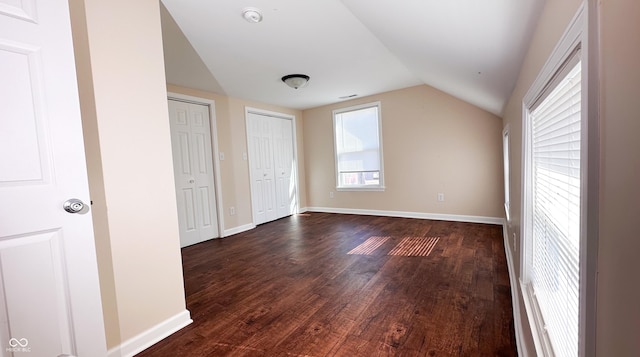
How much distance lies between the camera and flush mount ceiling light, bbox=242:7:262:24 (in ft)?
6.66

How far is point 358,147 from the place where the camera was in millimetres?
5156

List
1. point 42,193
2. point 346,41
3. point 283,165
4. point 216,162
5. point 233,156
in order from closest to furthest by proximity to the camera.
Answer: point 42,193
point 346,41
point 216,162
point 233,156
point 283,165

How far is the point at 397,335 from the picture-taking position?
5.29 ft

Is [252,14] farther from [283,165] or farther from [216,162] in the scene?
[283,165]

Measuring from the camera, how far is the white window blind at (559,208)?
2.53 ft

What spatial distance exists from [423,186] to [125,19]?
4.26 meters

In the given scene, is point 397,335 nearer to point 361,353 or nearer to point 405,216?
point 361,353

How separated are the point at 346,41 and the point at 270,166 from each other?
2.95 metres

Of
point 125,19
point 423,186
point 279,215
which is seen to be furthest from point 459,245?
point 125,19

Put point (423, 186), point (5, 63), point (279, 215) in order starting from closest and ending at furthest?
point (5, 63) → point (423, 186) → point (279, 215)

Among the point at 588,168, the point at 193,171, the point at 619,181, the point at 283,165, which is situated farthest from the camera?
the point at 283,165

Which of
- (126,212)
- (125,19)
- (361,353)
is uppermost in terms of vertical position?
(125,19)

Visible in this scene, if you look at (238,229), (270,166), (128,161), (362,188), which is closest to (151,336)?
(128,161)

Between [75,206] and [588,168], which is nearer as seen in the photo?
[588,168]
